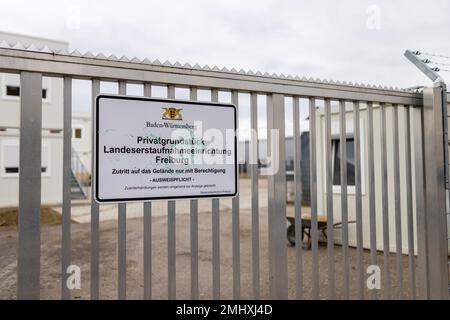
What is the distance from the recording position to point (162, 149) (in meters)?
→ 2.50

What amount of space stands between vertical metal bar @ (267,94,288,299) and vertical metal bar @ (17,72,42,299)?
1500mm

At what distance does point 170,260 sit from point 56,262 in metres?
5.65

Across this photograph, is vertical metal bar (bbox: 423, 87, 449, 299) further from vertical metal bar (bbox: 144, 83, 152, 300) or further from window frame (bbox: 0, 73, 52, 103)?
window frame (bbox: 0, 73, 52, 103)

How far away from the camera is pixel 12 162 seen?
57.0 ft

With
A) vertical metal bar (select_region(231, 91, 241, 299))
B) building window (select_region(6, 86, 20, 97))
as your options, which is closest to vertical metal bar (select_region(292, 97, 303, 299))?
vertical metal bar (select_region(231, 91, 241, 299))

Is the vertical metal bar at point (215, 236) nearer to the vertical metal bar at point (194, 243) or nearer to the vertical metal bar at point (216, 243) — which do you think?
the vertical metal bar at point (216, 243)

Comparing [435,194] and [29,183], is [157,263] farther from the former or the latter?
[29,183]

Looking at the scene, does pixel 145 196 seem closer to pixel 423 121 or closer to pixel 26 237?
pixel 26 237

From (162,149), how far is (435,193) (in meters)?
2.42

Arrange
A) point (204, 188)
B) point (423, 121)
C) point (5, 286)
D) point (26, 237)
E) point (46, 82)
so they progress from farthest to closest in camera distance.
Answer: point (46, 82) → point (5, 286) → point (423, 121) → point (204, 188) → point (26, 237)

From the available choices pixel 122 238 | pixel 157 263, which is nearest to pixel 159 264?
pixel 157 263

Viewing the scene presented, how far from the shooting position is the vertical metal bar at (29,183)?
218 cm

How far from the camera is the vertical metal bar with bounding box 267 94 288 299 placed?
9.32 feet

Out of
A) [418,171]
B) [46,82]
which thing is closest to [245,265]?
[418,171]
